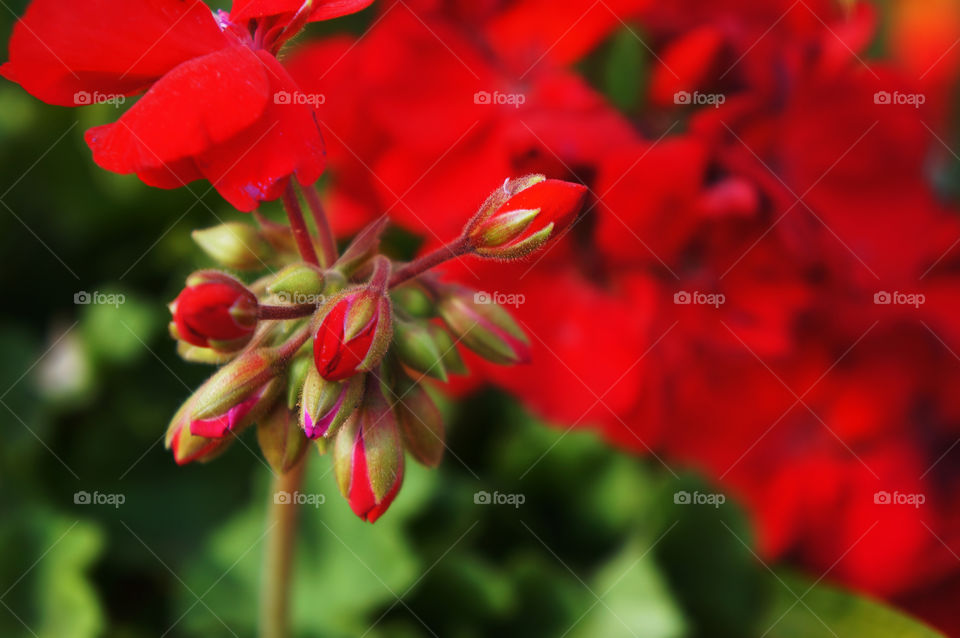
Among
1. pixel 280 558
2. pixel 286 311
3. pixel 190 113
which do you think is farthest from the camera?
pixel 280 558

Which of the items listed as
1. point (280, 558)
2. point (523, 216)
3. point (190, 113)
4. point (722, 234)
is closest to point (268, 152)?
point (190, 113)

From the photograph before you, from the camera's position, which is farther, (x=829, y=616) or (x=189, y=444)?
(x=829, y=616)

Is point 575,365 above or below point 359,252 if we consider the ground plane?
below

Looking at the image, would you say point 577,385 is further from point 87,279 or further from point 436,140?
point 87,279

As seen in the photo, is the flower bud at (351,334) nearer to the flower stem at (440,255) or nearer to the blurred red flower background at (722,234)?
the flower stem at (440,255)

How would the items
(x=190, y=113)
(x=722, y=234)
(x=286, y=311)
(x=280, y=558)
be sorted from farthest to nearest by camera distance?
(x=722, y=234)
(x=280, y=558)
(x=286, y=311)
(x=190, y=113)

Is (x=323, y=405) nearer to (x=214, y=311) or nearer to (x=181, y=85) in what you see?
(x=214, y=311)

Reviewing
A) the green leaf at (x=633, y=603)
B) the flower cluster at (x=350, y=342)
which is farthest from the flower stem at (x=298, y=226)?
the green leaf at (x=633, y=603)
